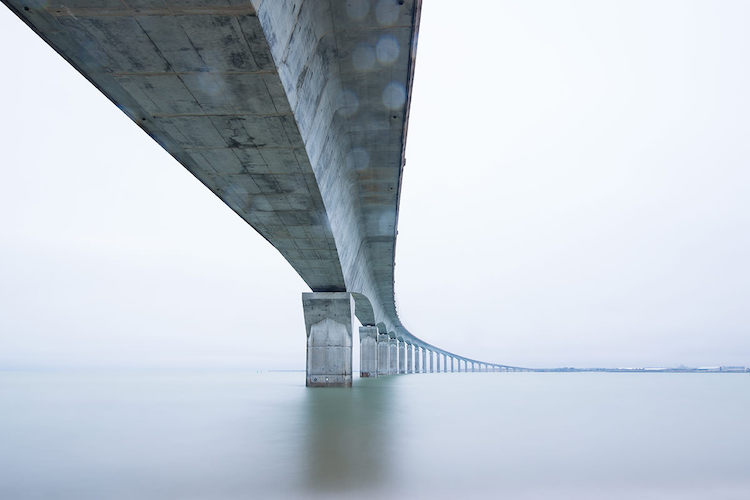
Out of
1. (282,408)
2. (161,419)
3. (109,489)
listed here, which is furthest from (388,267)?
(109,489)

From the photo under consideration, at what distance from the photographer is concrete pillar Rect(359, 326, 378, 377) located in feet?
178

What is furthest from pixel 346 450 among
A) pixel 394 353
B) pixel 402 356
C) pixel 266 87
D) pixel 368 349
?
pixel 402 356

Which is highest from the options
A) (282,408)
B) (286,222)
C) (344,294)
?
(286,222)

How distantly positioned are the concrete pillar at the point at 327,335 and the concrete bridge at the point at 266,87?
8.12 meters

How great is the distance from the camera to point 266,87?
10305mm

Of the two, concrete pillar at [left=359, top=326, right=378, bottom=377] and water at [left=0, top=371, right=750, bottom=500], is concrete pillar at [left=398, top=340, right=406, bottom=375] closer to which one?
concrete pillar at [left=359, top=326, right=378, bottom=377]

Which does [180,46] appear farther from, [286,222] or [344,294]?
[344,294]

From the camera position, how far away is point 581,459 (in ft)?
24.5

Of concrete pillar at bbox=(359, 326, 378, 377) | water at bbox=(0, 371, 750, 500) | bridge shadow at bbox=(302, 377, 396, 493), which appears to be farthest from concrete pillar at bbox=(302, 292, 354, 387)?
concrete pillar at bbox=(359, 326, 378, 377)

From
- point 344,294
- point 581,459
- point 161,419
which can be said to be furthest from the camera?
point 344,294

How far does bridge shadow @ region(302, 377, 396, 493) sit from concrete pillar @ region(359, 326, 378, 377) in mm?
39857

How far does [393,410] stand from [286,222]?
24.4ft

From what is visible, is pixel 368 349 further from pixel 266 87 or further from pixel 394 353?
pixel 266 87

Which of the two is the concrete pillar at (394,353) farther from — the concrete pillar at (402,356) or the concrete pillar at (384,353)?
the concrete pillar at (402,356)
